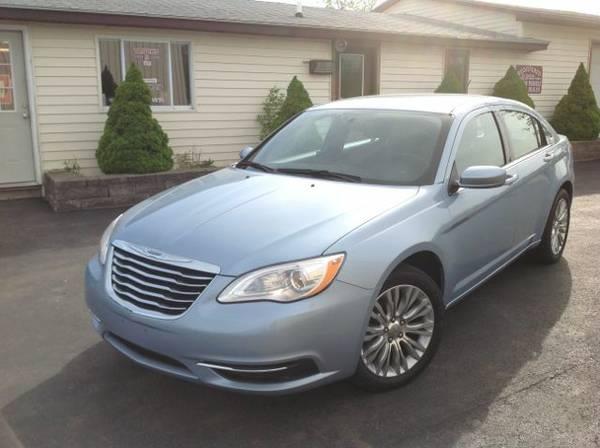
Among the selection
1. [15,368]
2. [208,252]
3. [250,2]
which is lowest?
[15,368]

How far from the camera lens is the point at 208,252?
293 centimetres

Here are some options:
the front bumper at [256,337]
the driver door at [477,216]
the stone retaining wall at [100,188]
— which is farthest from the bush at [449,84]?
the front bumper at [256,337]

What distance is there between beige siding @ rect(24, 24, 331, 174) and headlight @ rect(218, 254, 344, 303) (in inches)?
293

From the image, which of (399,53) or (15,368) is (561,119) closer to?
(399,53)

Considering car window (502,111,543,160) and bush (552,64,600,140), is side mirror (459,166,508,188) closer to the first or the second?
car window (502,111,543,160)

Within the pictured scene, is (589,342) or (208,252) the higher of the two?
(208,252)

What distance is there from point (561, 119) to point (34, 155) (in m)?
12.0

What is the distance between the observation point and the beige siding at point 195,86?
903 centimetres

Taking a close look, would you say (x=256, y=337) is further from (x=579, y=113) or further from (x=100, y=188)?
(x=579, y=113)

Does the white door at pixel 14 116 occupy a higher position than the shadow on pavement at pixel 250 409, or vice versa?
the white door at pixel 14 116

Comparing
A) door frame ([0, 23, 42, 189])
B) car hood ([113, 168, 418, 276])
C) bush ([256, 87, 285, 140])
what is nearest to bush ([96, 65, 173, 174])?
door frame ([0, 23, 42, 189])

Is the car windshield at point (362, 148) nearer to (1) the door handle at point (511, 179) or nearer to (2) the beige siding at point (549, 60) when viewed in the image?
(1) the door handle at point (511, 179)

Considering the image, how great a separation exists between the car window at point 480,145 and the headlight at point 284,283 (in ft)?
4.92

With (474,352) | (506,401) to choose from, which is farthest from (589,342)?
(506,401)
